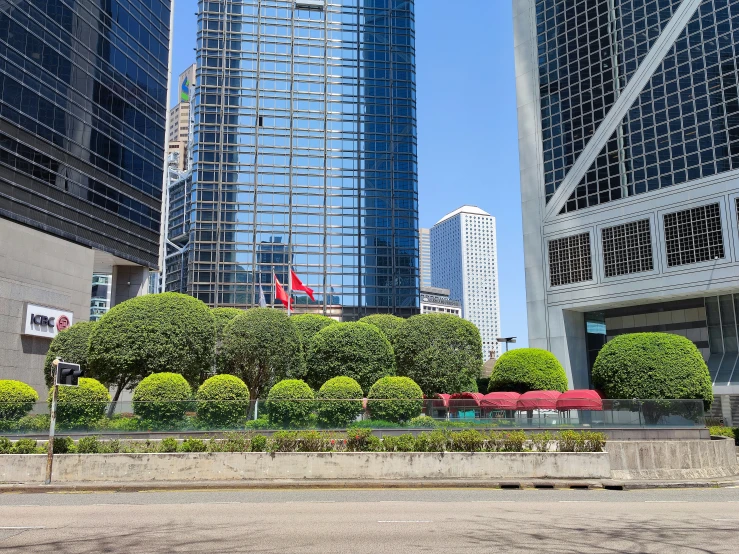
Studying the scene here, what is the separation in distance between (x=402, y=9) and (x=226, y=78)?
1342 inches

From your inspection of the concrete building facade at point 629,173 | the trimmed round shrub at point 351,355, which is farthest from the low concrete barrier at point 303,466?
the concrete building facade at point 629,173

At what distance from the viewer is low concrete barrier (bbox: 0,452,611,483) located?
2106 centimetres

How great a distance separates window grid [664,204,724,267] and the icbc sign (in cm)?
4557

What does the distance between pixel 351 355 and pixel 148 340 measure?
1135cm

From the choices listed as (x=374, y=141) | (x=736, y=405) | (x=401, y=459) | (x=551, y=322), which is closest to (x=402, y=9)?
(x=374, y=141)

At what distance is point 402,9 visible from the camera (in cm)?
11762

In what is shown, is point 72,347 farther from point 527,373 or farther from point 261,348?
point 527,373

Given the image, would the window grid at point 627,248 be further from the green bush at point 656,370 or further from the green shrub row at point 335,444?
the green shrub row at point 335,444

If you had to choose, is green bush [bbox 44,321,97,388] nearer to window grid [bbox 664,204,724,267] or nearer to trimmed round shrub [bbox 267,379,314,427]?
trimmed round shrub [bbox 267,379,314,427]

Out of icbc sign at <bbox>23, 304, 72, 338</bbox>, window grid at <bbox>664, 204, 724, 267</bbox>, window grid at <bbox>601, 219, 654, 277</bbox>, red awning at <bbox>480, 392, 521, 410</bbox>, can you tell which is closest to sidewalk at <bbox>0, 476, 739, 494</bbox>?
red awning at <bbox>480, 392, 521, 410</bbox>

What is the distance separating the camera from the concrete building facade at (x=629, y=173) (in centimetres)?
4806

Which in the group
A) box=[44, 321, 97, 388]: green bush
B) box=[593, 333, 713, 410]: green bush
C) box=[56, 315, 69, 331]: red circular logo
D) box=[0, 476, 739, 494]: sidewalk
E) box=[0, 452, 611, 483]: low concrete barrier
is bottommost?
box=[0, 476, 739, 494]: sidewalk

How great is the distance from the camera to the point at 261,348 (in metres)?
38.6

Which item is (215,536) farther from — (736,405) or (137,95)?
(137,95)
